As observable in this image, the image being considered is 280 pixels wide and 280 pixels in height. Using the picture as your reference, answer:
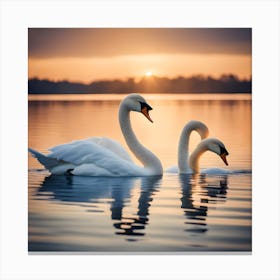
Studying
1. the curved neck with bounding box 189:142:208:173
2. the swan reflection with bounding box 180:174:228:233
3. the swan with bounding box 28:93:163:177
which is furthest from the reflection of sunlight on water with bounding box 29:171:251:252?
the curved neck with bounding box 189:142:208:173

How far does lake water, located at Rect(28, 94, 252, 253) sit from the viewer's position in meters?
15.4

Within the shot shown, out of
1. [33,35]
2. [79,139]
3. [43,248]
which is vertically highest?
[33,35]

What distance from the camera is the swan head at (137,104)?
55.1ft

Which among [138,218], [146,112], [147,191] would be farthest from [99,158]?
[138,218]

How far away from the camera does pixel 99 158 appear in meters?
16.9

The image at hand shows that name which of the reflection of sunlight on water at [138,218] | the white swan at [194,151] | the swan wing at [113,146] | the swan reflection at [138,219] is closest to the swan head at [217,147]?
the white swan at [194,151]

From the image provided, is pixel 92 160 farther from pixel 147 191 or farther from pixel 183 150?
pixel 183 150

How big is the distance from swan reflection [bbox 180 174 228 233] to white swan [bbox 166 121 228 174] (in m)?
0.15

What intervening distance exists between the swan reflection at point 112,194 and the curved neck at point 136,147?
0.17 metres

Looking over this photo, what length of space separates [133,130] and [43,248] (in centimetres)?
252

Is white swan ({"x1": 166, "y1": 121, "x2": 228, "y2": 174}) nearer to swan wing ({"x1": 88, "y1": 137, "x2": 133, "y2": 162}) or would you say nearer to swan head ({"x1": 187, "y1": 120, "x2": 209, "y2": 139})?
swan head ({"x1": 187, "y1": 120, "x2": 209, "y2": 139})
